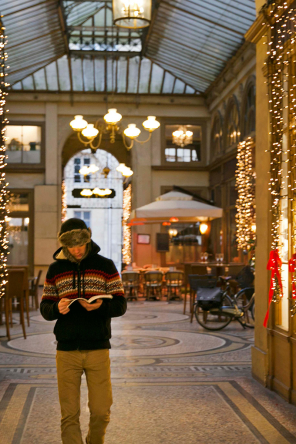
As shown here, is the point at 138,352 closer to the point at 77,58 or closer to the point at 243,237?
the point at 243,237

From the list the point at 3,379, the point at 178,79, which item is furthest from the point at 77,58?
the point at 3,379

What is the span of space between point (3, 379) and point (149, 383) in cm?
153

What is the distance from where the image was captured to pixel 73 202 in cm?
3681

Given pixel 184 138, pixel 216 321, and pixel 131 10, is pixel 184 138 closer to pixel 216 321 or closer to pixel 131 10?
pixel 216 321

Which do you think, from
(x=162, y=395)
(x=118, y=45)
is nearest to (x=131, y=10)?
(x=162, y=395)

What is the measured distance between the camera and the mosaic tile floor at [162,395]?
442cm

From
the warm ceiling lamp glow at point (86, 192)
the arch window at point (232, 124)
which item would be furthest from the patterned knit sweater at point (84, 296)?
the warm ceiling lamp glow at point (86, 192)

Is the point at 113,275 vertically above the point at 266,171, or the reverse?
the point at 266,171

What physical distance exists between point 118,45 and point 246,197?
25.4 ft

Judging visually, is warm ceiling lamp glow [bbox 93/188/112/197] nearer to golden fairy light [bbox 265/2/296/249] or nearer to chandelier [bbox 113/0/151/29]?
chandelier [bbox 113/0/151/29]

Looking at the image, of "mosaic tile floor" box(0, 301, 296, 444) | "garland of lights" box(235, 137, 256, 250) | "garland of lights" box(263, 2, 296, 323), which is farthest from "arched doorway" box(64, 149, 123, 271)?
"garland of lights" box(263, 2, 296, 323)

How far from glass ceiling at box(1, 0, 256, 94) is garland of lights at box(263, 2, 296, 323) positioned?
26.8 feet

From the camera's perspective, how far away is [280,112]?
5.85 m

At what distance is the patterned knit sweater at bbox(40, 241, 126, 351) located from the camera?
334cm
